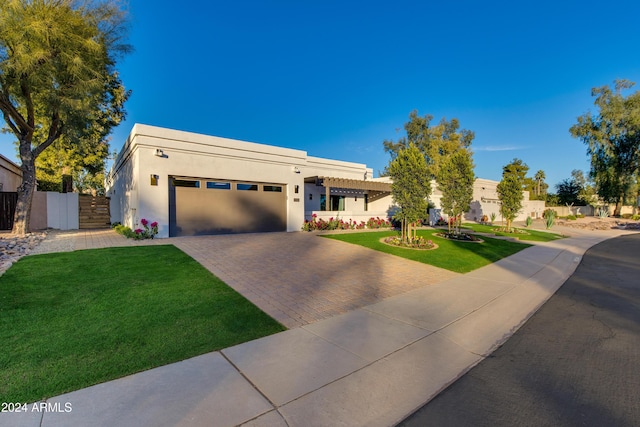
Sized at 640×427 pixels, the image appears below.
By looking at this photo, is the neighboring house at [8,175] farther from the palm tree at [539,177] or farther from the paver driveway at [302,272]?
the palm tree at [539,177]

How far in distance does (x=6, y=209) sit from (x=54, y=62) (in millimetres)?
7546

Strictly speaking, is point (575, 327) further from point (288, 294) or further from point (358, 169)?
point (358, 169)

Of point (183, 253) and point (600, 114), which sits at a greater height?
point (600, 114)

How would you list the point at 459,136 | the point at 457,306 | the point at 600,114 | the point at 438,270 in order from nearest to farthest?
the point at 457,306, the point at 438,270, the point at 600,114, the point at 459,136

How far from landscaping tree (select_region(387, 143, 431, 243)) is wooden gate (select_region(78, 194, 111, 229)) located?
52.6 feet

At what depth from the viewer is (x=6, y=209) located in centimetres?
1293

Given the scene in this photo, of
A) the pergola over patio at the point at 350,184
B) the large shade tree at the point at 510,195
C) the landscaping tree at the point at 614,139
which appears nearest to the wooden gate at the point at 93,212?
the pergola over patio at the point at 350,184

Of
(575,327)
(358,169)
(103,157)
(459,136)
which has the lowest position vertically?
(575,327)

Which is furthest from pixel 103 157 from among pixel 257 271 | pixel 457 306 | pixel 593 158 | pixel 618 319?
pixel 593 158

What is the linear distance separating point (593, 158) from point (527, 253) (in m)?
32.8

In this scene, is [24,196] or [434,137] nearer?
[24,196]

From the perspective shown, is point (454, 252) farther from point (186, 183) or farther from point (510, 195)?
point (186, 183)

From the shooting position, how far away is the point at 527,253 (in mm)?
10742

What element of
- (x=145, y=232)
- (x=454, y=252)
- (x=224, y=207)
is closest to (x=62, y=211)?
(x=145, y=232)
